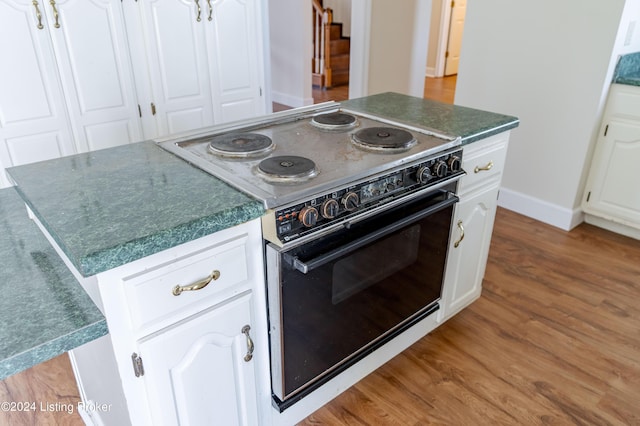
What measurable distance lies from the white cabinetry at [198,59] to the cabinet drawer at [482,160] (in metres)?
1.94

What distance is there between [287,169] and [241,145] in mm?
276

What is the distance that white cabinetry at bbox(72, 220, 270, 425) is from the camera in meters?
1.05

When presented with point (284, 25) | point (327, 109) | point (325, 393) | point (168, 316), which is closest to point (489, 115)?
point (327, 109)

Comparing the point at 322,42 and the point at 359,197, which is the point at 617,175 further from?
the point at 322,42

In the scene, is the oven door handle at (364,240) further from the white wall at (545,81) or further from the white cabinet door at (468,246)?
the white wall at (545,81)

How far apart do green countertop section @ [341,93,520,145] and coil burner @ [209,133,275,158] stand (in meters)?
0.64

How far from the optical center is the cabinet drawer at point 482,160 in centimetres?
182

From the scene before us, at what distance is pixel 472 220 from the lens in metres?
1.98

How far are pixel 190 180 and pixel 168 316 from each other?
400 mm

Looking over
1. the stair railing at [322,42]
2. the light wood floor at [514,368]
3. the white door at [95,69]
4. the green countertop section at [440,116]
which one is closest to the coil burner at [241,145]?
the green countertop section at [440,116]

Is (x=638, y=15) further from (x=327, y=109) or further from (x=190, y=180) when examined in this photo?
(x=190, y=180)

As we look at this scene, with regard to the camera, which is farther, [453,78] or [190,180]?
[453,78]

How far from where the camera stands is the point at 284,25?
18.4 feet

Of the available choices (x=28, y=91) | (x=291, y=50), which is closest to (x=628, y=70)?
(x=28, y=91)
